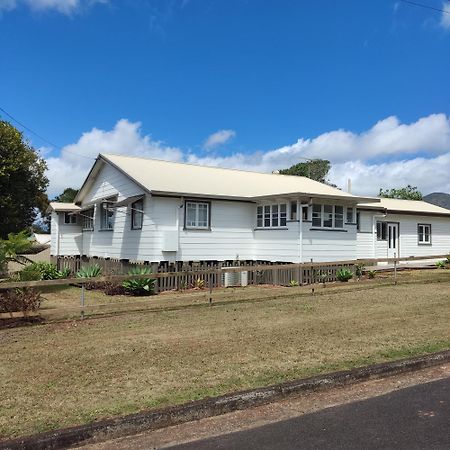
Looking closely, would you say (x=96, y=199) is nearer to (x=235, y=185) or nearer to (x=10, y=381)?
(x=235, y=185)

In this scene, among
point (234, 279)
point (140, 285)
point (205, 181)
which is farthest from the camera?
point (205, 181)

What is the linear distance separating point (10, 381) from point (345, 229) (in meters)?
16.2

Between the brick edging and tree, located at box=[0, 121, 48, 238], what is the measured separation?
19563mm

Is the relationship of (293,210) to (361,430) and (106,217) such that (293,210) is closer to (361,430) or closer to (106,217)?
(106,217)

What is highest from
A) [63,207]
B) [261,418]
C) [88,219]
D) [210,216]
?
[63,207]

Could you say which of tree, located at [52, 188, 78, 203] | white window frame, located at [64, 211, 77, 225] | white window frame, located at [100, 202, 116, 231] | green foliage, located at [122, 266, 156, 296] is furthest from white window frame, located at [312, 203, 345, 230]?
tree, located at [52, 188, 78, 203]

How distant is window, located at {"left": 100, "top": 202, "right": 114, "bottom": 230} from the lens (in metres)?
22.1

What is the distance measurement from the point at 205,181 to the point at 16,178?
30.8 ft

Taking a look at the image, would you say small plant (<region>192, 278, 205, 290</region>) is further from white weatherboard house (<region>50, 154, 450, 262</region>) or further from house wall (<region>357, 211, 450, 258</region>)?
house wall (<region>357, 211, 450, 258</region>)

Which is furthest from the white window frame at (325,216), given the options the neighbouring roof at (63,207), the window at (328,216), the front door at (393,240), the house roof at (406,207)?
the neighbouring roof at (63,207)

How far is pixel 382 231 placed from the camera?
27.0 metres

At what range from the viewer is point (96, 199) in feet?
77.8

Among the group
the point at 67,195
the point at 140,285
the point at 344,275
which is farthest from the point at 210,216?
the point at 67,195

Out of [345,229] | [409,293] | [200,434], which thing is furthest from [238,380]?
[345,229]
